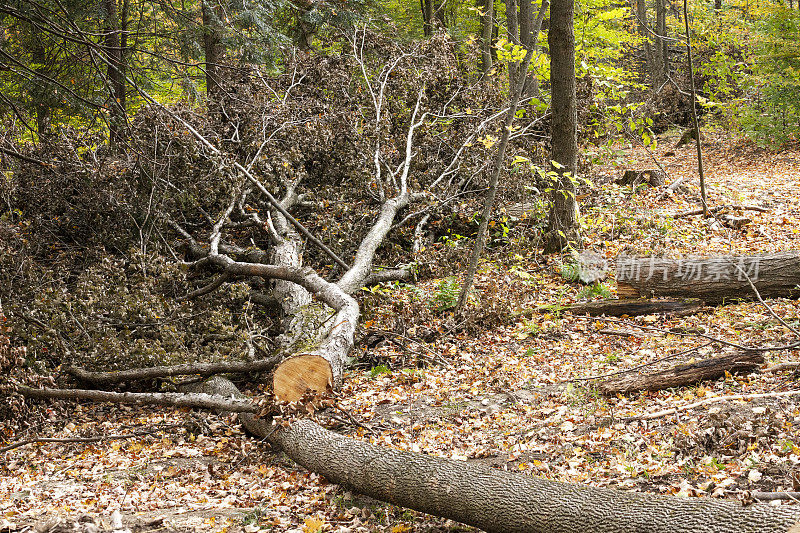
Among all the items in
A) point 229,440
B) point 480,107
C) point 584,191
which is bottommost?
point 229,440

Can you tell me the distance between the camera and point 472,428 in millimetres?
5012

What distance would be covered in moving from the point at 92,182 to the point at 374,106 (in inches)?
182

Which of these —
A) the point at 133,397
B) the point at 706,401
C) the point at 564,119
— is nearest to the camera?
the point at 706,401

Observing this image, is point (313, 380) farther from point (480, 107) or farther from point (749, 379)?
point (480, 107)

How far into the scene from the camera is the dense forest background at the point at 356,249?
14.8 ft

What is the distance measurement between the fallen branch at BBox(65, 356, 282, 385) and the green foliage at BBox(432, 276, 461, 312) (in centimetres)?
248

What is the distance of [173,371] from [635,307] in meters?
4.98

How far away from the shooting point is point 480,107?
11133 mm

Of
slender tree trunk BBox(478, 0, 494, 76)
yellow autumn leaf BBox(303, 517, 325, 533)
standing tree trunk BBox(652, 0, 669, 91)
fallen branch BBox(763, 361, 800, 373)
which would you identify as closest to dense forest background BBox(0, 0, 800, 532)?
yellow autumn leaf BBox(303, 517, 325, 533)

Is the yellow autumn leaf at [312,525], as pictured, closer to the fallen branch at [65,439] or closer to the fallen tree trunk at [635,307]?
the fallen branch at [65,439]

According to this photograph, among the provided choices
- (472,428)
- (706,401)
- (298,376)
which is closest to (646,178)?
(706,401)

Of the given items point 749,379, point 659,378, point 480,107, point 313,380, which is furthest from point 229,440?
point 480,107

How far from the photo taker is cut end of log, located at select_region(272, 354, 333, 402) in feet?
17.6

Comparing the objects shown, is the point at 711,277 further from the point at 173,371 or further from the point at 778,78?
the point at 778,78
